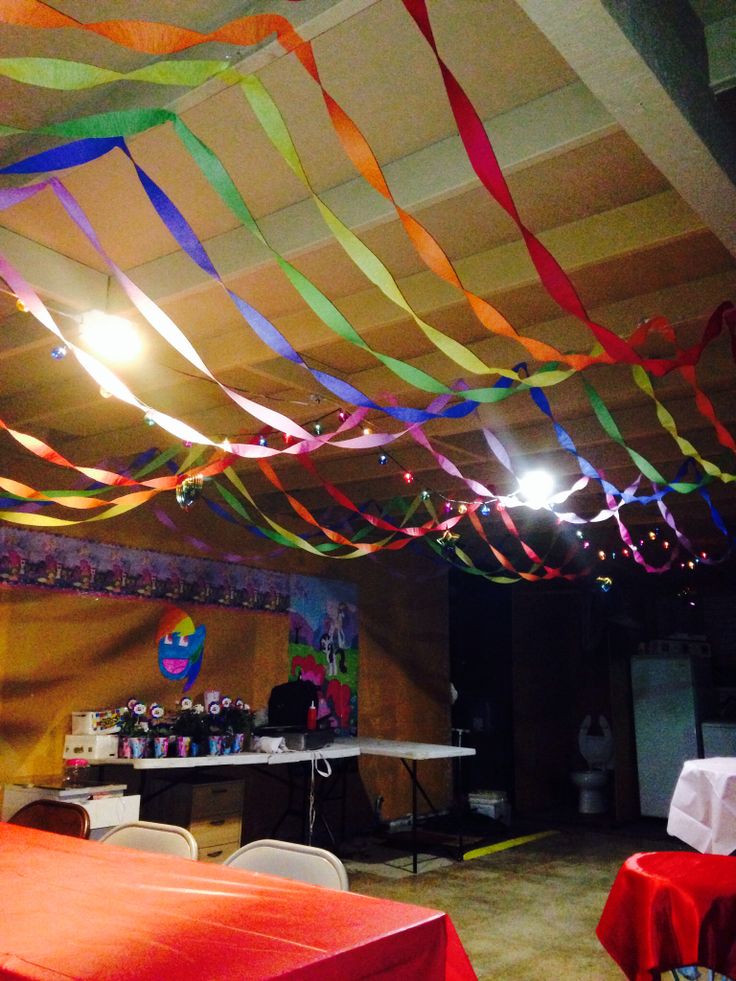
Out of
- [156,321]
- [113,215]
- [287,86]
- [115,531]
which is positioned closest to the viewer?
[156,321]

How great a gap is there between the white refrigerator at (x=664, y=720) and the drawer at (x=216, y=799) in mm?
4567

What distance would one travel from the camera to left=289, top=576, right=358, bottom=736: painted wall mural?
6992mm

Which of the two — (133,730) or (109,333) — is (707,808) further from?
(109,333)

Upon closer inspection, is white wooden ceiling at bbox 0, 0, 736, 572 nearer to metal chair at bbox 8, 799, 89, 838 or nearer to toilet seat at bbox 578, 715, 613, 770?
metal chair at bbox 8, 799, 89, 838

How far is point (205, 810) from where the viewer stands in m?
5.16

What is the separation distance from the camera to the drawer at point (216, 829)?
16.7ft

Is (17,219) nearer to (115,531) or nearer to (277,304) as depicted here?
(277,304)

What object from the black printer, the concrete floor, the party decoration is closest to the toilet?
the concrete floor

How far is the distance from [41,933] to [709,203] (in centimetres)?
248

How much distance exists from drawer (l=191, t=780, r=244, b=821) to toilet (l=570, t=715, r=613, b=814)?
4.46 meters

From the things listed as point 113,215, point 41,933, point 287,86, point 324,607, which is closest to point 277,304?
point 113,215

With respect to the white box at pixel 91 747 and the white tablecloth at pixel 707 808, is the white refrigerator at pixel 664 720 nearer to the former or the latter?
the white tablecloth at pixel 707 808

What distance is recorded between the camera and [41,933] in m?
1.49

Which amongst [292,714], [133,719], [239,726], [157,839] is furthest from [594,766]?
[157,839]
